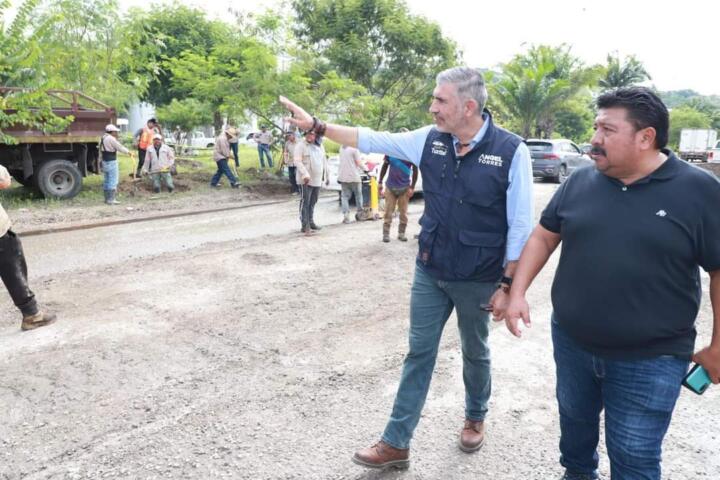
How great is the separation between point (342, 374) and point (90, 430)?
1.64 metres

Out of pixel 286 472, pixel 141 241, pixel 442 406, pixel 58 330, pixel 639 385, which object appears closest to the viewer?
pixel 639 385

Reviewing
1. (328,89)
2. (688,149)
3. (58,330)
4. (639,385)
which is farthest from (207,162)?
(688,149)

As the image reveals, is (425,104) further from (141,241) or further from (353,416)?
(353,416)

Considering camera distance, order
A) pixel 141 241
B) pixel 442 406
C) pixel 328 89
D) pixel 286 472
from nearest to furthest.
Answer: pixel 286 472, pixel 442 406, pixel 141 241, pixel 328 89

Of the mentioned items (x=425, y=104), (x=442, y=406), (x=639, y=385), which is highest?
(x=425, y=104)

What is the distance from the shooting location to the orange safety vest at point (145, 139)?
15.1 meters

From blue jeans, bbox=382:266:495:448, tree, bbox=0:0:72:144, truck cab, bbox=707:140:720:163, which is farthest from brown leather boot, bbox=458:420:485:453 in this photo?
truck cab, bbox=707:140:720:163

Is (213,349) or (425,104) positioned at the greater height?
(425,104)

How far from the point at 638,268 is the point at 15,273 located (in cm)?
484

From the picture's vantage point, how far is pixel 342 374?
415 centimetres

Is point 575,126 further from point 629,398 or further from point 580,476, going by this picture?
point 629,398

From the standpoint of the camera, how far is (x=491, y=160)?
2758 mm

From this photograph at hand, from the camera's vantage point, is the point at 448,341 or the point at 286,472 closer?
the point at 286,472

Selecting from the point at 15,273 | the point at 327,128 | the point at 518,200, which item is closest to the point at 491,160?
the point at 518,200
